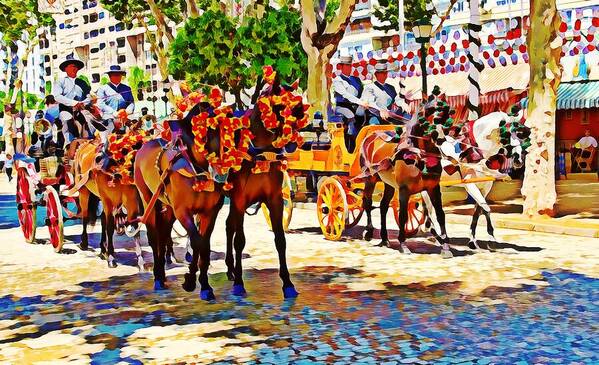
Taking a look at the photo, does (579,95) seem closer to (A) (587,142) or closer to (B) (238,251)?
(A) (587,142)

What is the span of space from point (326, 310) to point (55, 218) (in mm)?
6340

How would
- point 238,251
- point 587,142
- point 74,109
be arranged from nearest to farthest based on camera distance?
1. point 238,251
2. point 74,109
3. point 587,142

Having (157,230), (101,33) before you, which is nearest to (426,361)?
(157,230)

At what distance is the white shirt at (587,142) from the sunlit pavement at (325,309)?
17182mm

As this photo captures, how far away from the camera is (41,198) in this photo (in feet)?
48.6

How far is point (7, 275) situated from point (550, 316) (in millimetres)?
6966

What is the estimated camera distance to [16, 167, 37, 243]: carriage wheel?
48.7 ft

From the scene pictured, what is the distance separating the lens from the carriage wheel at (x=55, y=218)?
44.7 feet

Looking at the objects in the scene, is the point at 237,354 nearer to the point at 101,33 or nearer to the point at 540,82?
the point at 540,82

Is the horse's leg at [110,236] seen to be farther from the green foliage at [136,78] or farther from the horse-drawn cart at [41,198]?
the green foliage at [136,78]

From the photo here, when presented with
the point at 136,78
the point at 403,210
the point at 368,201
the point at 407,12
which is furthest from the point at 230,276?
the point at 136,78

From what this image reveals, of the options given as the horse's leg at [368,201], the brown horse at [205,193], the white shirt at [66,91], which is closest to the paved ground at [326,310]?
the brown horse at [205,193]

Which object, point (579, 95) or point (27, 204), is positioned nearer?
point (27, 204)

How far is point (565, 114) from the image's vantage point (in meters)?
31.2
